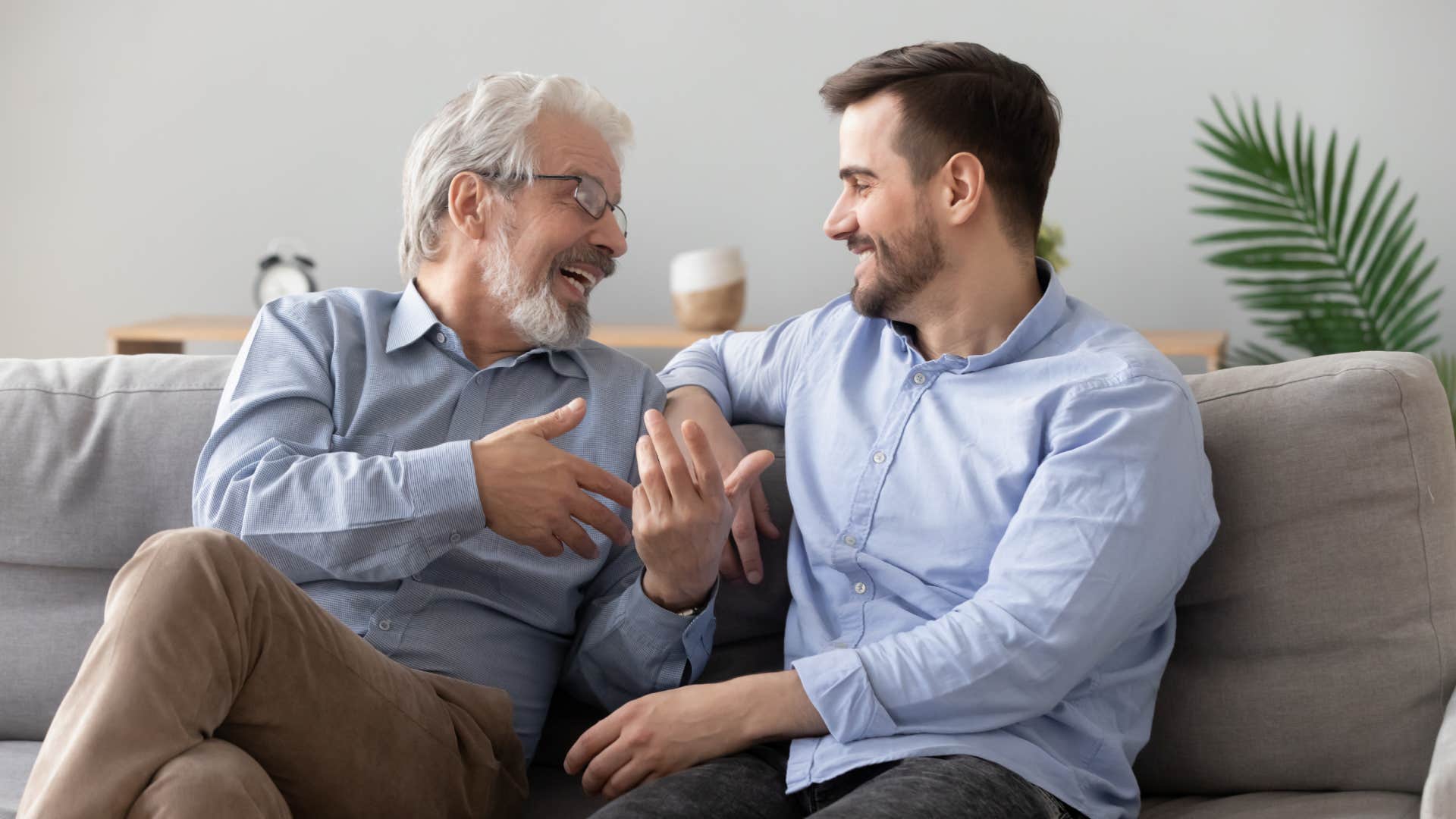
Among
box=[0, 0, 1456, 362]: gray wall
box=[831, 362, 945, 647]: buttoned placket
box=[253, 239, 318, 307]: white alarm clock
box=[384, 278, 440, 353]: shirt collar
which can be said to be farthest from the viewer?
box=[253, 239, 318, 307]: white alarm clock

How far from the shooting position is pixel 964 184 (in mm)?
1660

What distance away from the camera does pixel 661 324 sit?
12.7ft

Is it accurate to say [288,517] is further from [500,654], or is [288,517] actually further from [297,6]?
[297,6]

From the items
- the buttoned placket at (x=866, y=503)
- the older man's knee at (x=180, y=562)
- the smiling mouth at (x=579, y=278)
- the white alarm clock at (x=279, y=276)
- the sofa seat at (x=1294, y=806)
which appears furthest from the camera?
the white alarm clock at (x=279, y=276)

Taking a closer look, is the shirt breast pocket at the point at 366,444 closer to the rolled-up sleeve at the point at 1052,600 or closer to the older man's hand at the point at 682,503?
the older man's hand at the point at 682,503

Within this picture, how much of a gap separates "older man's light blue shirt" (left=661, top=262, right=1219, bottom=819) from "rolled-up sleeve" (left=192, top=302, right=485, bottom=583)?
1.45ft

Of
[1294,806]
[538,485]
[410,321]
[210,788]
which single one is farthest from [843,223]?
[210,788]

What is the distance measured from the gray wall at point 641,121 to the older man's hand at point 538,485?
7.37 feet

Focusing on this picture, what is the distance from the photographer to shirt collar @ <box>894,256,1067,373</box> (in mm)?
1589

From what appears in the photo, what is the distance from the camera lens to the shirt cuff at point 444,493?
1.57m

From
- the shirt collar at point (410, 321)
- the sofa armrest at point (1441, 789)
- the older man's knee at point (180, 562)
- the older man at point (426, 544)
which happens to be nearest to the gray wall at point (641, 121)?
the older man at point (426, 544)

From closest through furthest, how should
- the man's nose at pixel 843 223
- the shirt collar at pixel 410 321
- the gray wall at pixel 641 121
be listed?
the man's nose at pixel 843 223 → the shirt collar at pixel 410 321 → the gray wall at pixel 641 121

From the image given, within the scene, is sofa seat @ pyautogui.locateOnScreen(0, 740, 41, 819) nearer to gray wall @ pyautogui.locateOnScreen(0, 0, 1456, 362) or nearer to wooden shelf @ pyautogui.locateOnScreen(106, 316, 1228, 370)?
wooden shelf @ pyautogui.locateOnScreen(106, 316, 1228, 370)

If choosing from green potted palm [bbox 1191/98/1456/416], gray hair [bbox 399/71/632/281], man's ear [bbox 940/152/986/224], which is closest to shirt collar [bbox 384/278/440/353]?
gray hair [bbox 399/71/632/281]
